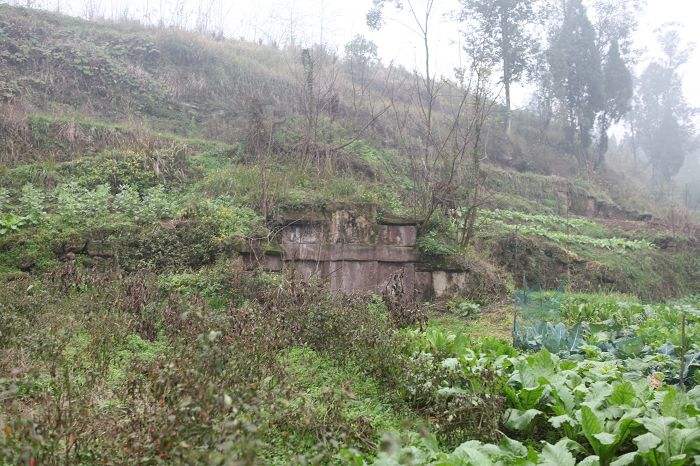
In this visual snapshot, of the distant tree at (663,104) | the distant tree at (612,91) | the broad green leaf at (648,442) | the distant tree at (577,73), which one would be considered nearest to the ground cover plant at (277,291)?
the broad green leaf at (648,442)

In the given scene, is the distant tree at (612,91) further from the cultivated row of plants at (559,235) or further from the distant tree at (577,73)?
the cultivated row of plants at (559,235)

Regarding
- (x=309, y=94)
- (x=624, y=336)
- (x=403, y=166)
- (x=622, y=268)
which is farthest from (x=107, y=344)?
(x=622, y=268)

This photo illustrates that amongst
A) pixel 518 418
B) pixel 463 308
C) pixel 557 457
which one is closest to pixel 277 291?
pixel 518 418

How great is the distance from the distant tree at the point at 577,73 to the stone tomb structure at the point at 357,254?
719 inches

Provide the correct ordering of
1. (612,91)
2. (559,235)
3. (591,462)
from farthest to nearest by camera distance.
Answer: (612,91), (559,235), (591,462)

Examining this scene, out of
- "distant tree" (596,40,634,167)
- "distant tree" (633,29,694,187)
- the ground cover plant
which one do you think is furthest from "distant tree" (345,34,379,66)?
"distant tree" (633,29,694,187)

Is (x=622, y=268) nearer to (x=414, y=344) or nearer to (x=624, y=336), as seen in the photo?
(x=624, y=336)

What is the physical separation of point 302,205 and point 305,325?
3.93m

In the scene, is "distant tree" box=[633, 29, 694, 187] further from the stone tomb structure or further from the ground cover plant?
the stone tomb structure

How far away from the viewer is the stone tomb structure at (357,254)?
29.3ft

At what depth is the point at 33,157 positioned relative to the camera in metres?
11.0

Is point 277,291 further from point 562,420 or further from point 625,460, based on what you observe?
point 625,460

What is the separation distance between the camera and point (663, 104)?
3856 cm

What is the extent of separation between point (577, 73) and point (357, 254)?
20692mm
